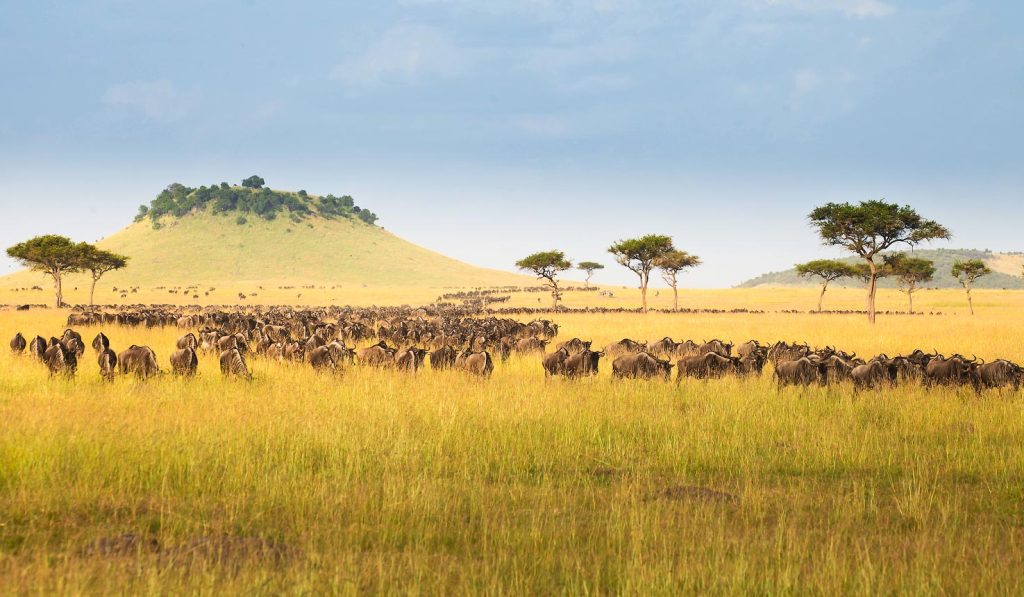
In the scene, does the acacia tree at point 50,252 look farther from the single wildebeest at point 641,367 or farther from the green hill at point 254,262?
the green hill at point 254,262

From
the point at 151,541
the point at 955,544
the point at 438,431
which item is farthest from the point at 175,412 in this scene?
the point at 955,544

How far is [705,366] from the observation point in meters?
14.8

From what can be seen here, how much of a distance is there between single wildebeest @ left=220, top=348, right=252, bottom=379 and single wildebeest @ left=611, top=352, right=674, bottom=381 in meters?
7.79

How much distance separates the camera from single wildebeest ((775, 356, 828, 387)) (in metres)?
13.7

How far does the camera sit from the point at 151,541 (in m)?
5.27

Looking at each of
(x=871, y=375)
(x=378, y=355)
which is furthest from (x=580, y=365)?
(x=871, y=375)

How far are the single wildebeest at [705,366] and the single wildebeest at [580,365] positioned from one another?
1839 mm

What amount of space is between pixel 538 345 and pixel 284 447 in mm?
15162

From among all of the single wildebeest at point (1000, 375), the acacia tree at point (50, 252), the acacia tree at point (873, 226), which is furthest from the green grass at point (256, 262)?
the single wildebeest at point (1000, 375)

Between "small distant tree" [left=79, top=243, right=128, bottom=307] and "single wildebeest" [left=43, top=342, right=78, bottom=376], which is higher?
"small distant tree" [left=79, top=243, right=128, bottom=307]

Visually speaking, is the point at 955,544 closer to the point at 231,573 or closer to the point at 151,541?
the point at 231,573

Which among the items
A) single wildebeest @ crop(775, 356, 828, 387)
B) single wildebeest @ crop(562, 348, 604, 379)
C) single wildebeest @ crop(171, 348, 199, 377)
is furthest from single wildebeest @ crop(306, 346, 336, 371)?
single wildebeest @ crop(775, 356, 828, 387)

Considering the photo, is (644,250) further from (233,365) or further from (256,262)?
(256,262)

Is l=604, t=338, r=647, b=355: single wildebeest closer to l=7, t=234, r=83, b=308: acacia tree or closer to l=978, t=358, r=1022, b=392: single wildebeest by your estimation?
l=978, t=358, r=1022, b=392: single wildebeest
